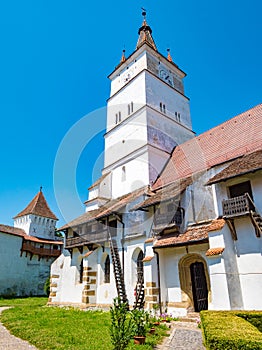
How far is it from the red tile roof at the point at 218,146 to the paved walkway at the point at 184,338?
9.65m

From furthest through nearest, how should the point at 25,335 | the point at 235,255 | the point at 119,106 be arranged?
the point at 119,106
the point at 235,255
the point at 25,335

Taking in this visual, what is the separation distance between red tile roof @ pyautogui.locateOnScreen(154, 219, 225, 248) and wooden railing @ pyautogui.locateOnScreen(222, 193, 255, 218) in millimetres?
579

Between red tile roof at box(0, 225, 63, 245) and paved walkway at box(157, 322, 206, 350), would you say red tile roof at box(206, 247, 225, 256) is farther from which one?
red tile roof at box(0, 225, 63, 245)

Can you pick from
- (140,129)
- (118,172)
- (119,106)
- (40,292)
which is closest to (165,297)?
(118,172)

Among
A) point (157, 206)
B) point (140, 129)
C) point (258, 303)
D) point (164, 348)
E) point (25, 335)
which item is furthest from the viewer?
point (140, 129)

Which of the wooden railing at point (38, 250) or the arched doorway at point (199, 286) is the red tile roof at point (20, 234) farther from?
the arched doorway at point (199, 286)

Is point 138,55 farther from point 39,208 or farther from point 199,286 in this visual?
point 39,208

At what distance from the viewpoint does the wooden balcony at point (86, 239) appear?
19252mm

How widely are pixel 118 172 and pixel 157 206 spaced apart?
9738mm

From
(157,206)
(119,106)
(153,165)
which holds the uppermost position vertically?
(119,106)

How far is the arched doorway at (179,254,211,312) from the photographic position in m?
13.6

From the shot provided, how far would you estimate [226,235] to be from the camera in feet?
39.4

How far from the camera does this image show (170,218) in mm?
14844

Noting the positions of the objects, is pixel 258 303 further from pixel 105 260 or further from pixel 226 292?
pixel 105 260
